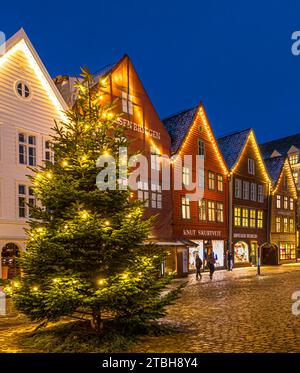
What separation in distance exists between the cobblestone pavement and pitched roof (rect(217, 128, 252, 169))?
23.4 m

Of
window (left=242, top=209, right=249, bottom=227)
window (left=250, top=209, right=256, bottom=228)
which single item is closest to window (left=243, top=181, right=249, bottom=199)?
window (left=242, top=209, right=249, bottom=227)

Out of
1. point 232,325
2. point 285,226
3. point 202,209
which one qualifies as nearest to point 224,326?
point 232,325

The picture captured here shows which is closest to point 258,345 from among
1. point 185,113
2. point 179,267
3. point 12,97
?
point 12,97

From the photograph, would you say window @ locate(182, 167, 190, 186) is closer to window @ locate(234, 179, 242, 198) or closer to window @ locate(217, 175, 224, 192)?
window @ locate(217, 175, 224, 192)

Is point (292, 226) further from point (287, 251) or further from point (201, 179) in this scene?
point (201, 179)

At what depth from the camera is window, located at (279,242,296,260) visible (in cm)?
4772

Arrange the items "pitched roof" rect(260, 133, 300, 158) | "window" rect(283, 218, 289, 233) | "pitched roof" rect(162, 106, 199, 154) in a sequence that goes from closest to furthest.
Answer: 1. "pitched roof" rect(162, 106, 199, 154)
2. "window" rect(283, 218, 289, 233)
3. "pitched roof" rect(260, 133, 300, 158)

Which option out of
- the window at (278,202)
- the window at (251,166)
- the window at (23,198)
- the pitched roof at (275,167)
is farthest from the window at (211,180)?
the window at (23,198)

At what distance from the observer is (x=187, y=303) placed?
1647 centimetres

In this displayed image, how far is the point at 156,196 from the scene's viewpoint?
102 feet

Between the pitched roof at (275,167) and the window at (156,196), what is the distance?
20640 mm

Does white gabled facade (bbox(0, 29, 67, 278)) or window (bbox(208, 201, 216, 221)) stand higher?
white gabled facade (bbox(0, 29, 67, 278))

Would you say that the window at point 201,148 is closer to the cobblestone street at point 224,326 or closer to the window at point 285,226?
the window at point 285,226
